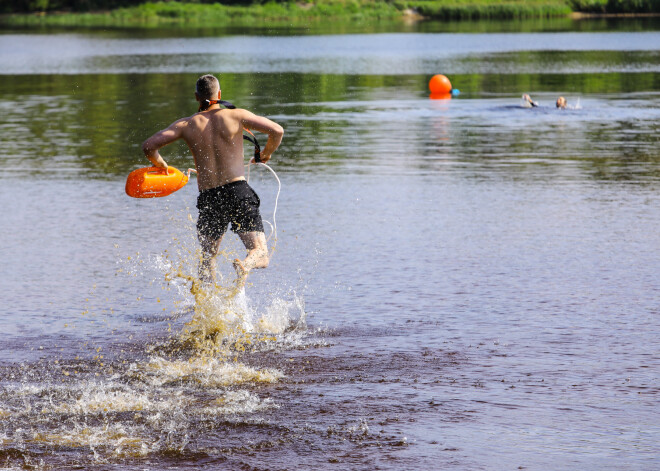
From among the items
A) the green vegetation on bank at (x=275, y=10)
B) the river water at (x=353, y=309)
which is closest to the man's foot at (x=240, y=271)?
the river water at (x=353, y=309)

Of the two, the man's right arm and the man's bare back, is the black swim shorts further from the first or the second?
the man's right arm

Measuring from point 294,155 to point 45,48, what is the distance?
142ft

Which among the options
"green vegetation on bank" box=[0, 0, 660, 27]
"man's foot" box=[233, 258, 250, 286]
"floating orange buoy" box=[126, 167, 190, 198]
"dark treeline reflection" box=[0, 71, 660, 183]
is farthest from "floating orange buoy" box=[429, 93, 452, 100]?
"green vegetation on bank" box=[0, 0, 660, 27]

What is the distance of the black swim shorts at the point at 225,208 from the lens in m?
7.73

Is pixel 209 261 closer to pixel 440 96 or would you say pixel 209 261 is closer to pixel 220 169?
pixel 220 169

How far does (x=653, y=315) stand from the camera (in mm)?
8195

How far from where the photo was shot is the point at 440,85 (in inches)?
1133

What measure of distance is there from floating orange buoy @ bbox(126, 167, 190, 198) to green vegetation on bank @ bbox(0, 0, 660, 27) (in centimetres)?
8497

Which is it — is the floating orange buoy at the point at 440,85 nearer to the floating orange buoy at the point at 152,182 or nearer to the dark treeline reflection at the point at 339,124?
the dark treeline reflection at the point at 339,124

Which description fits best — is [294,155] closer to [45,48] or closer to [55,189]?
[55,189]

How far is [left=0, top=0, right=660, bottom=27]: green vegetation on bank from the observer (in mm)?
91688

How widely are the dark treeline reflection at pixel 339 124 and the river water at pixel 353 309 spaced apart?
0.14 meters

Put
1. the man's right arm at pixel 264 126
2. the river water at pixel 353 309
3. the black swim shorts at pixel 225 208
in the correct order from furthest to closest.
A: the black swim shorts at pixel 225 208, the man's right arm at pixel 264 126, the river water at pixel 353 309

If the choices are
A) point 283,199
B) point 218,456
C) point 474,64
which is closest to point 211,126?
point 218,456
